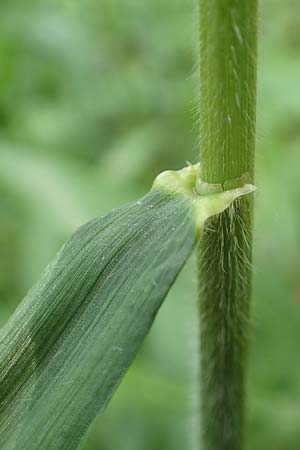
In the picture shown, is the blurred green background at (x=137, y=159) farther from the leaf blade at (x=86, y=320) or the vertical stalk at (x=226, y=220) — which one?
the leaf blade at (x=86, y=320)

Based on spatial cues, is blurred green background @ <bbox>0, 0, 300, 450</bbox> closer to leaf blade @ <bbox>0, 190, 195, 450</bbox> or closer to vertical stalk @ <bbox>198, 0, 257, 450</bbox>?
vertical stalk @ <bbox>198, 0, 257, 450</bbox>

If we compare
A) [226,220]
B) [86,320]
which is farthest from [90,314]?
[226,220]

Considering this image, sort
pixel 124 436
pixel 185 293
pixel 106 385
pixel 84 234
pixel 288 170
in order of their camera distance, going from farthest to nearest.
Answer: pixel 288 170
pixel 185 293
pixel 124 436
pixel 84 234
pixel 106 385

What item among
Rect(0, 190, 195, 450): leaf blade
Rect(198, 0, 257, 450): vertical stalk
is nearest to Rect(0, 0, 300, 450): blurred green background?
Rect(198, 0, 257, 450): vertical stalk

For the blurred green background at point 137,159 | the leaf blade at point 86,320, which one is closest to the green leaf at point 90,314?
the leaf blade at point 86,320

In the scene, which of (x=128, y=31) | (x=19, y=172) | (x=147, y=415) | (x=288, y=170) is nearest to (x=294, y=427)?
(x=147, y=415)

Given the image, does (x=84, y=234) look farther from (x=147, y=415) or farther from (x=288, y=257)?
(x=288, y=257)
